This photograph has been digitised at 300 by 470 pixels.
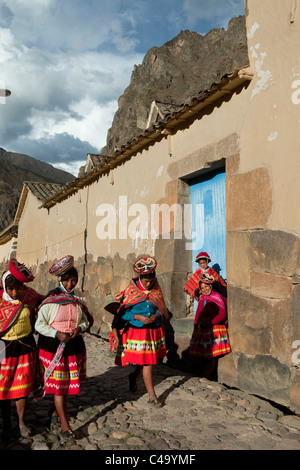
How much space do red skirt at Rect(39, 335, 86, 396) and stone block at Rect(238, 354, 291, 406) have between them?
6.58ft

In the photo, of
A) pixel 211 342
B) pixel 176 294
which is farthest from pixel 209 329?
pixel 176 294

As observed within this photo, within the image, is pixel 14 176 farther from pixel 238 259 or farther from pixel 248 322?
pixel 248 322

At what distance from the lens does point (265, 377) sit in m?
4.36

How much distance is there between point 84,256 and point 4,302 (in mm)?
6458

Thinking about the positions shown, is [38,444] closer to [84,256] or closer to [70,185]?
[84,256]

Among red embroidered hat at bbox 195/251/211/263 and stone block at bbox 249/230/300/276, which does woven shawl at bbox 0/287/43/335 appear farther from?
red embroidered hat at bbox 195/251/211/263

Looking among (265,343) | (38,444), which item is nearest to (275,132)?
(265,343)

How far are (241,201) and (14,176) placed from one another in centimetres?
7817

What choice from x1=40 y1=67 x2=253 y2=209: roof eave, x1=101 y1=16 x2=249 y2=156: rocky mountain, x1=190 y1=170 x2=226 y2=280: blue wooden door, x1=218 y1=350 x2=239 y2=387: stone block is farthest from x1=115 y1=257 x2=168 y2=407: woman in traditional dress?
x1=101 y1=16 x2=249 y2=156: rocky mountain

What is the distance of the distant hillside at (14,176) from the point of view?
195 feet

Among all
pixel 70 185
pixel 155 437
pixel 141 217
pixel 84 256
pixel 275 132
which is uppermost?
pixel 70 185

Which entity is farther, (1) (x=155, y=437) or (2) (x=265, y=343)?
(2) (x=265, y=343)
